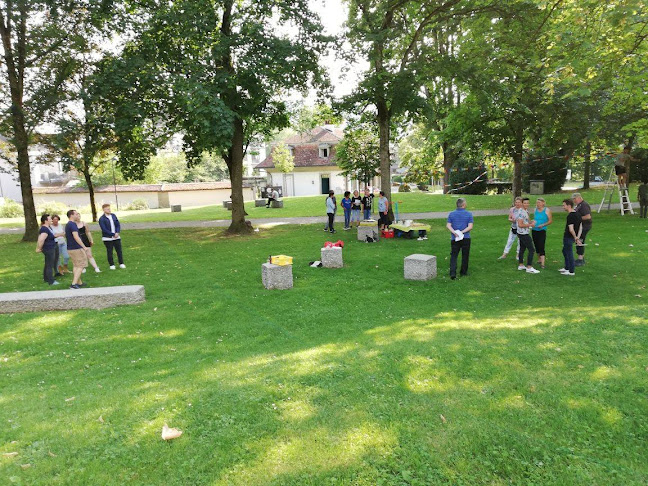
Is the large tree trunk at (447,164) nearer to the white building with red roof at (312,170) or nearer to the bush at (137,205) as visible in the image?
the white building with red roof at (312,170)

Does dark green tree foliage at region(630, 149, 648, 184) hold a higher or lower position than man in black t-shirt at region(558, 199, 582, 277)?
higher

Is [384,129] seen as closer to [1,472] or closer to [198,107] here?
[198,107]

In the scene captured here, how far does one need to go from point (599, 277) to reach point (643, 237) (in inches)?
230

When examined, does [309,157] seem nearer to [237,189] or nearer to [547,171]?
[547,171]

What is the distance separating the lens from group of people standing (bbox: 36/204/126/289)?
1036 cm

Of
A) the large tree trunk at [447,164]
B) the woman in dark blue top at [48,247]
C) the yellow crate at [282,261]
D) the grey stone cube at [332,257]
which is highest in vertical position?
the large tree trunk at [447,164]

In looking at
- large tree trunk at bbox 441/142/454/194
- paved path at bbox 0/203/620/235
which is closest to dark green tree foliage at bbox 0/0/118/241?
paved path at bbox 0/203/620/235

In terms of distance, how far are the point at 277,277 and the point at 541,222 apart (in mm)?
6905

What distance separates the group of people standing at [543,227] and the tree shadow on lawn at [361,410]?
15.6ft

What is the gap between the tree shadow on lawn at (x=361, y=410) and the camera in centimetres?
343

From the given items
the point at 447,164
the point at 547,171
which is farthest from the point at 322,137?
the point at 547,171

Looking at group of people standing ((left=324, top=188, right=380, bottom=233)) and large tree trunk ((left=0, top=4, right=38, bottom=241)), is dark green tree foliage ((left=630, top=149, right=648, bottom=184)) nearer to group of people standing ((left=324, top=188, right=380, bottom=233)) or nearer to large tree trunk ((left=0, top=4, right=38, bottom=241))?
group of people standing ((left=324, top=188, right=380, bottom=233))

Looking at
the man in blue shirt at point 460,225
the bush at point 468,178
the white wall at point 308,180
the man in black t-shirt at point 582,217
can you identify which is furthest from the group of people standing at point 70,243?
the white wall at point 308,180

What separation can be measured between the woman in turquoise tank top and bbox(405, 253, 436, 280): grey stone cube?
280 cm
